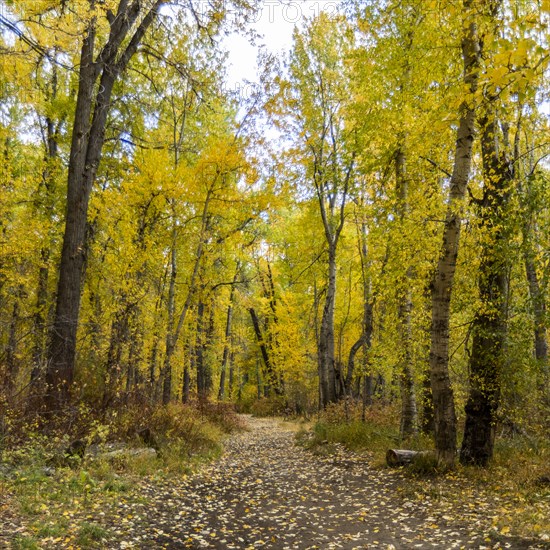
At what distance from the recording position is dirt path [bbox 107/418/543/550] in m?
4.74

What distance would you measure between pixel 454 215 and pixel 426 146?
2.40 meters

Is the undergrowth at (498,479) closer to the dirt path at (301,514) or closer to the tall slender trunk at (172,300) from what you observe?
the dirt path at (301,514)

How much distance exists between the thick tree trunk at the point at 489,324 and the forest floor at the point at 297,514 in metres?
1.03

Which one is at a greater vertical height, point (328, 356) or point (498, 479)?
point (328, 356)

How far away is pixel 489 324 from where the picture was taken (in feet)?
23.3

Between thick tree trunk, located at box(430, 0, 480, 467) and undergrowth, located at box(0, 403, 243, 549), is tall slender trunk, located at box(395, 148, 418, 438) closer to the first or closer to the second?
thick tree trunk, located at box(430, 0, 480, 467)

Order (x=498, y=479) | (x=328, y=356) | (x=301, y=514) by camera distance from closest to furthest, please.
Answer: (x=301, y=514), (x=498, y=479), (x=328, y=356)

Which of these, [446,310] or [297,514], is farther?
[446,310]

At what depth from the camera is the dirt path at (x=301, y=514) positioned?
15.5ft

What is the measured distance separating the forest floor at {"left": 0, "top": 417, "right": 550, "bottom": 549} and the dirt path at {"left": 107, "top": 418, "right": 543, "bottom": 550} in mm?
12

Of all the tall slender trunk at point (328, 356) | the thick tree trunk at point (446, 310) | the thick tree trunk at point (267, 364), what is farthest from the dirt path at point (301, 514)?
the thick tree trunk at point (267, 364)

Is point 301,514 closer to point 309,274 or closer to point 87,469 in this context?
point 87,469

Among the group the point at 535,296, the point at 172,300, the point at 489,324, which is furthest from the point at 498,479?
the point at 172,300

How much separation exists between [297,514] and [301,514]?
6 cm
